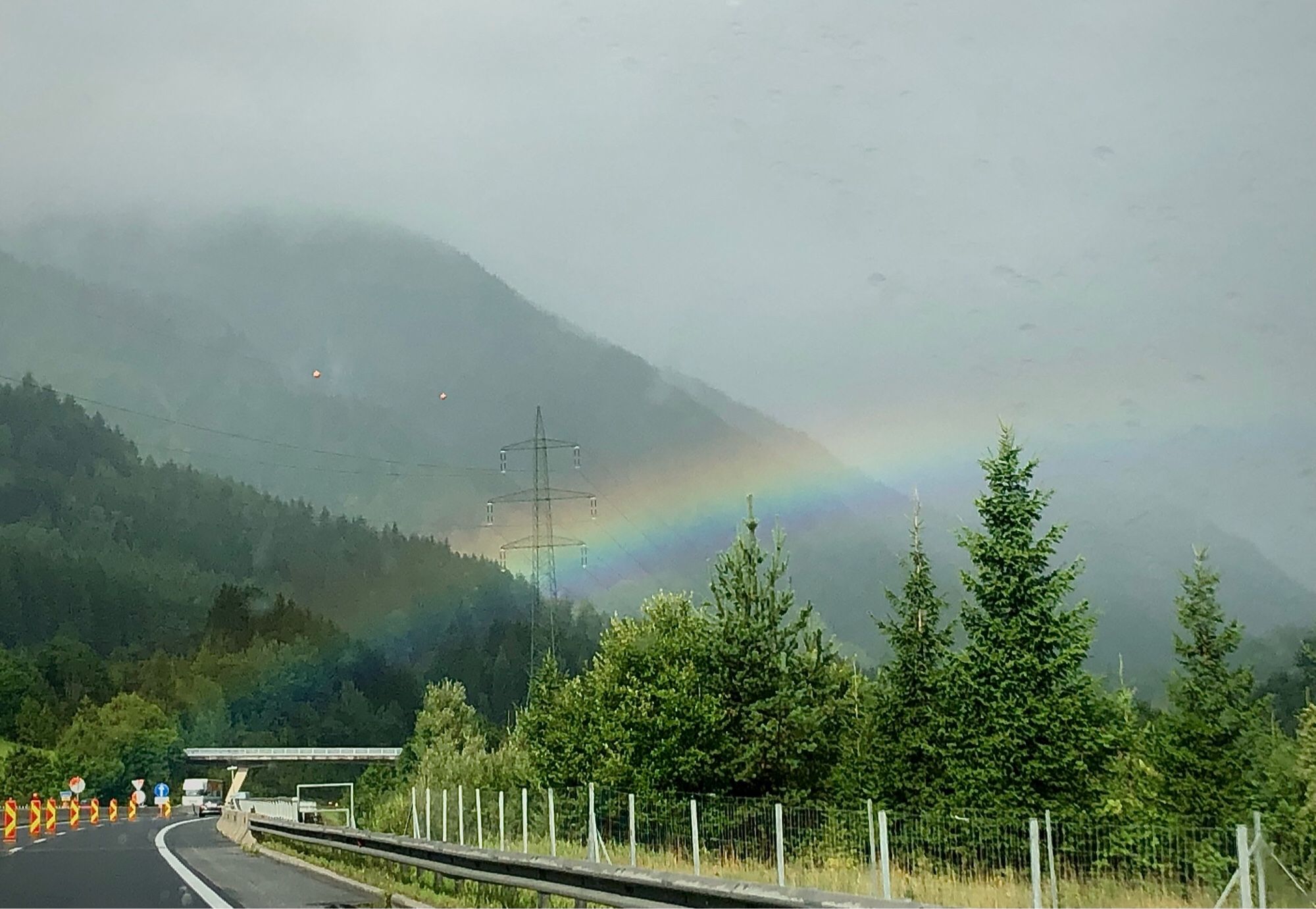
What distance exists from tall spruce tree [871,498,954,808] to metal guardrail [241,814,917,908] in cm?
1536

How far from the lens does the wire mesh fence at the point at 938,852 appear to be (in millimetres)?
17484

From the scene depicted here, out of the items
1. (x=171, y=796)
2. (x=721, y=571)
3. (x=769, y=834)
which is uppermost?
(x=721, y=571)

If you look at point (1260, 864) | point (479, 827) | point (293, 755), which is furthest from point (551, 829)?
point (293, 755)

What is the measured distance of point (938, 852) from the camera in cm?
2228

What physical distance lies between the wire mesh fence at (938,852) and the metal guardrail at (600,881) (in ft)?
13.9

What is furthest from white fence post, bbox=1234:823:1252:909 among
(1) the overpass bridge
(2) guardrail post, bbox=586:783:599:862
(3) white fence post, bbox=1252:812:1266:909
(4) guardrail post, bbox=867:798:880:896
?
(1) the overpass bridge

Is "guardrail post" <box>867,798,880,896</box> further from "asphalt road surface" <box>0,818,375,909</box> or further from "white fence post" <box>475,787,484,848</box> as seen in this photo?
"white fence post" <box>475,787,484,848</box>

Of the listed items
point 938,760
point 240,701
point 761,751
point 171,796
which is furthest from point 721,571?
point 240,701

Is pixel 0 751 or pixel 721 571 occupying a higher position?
pixel 721 571

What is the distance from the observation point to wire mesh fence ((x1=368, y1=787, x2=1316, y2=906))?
17.5m

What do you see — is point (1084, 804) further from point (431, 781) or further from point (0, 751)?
point (0, 751)

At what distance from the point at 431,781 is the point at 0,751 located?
122 m

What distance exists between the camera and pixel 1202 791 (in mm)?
43094

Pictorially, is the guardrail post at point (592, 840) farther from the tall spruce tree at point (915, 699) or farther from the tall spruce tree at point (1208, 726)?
the tall spruce tree at point (1208, 726)
